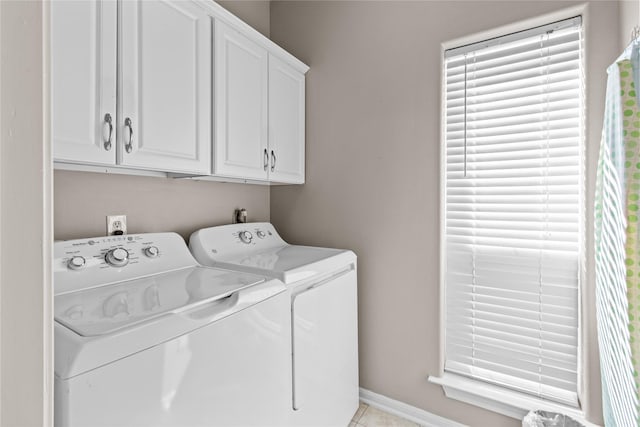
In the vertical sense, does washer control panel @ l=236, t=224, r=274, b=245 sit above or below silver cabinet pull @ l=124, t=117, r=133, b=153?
below

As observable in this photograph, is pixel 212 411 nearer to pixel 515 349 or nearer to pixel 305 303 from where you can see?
pixel 305 303

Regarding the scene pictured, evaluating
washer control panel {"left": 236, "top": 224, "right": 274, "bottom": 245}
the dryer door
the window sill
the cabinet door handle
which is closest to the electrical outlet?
washer control panel {"left": 236, "top": 224, "right": 274, "bottom": 245}

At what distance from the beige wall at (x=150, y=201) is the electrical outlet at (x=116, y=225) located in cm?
2

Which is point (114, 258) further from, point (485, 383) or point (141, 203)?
point (485, 383)

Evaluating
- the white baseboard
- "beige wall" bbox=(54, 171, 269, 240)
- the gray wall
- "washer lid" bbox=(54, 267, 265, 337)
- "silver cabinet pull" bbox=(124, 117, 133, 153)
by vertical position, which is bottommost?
the white baseboard

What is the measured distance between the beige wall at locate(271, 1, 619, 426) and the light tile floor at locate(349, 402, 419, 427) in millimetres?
123

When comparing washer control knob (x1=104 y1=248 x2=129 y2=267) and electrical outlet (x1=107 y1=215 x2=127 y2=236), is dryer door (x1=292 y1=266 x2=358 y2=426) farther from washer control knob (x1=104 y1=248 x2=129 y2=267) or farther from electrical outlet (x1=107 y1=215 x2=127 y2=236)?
electrical outlet (x1=107 y1=215 x2=127 y2=236)

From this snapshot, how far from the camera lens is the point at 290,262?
1546 millimetres

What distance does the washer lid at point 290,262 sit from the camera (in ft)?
4.46

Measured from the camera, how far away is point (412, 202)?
1.82 m

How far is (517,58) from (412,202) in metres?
0.91

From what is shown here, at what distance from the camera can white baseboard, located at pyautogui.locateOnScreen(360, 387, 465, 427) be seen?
5.74 feet

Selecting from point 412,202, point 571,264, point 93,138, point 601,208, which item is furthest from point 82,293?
point 571,264

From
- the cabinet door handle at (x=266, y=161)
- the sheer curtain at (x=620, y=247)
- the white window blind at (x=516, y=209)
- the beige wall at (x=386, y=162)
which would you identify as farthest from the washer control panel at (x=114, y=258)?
the sheer curtain at (x=620, y=247)
